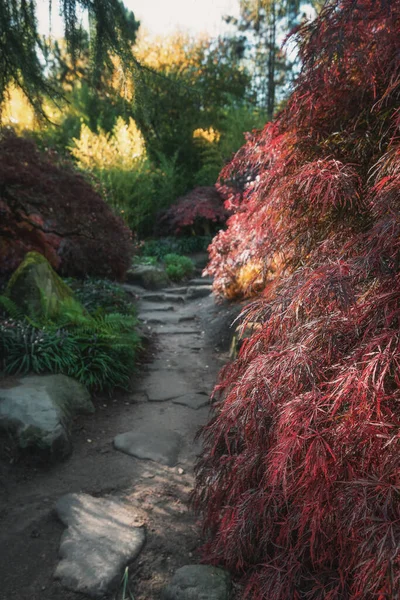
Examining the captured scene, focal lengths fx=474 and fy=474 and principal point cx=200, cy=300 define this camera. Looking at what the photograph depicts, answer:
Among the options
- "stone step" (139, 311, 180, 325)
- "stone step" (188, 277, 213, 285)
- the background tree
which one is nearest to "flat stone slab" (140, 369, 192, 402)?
"stone step" (139, 311, 180, 325)

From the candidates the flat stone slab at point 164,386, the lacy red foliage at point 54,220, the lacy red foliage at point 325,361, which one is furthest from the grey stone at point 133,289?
the lacy red foliage at point 325,361

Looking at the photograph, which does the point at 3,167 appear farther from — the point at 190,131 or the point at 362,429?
the point at 190,131

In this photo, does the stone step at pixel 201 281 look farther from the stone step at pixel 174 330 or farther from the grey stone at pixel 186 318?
the stone step at pixel 174 330

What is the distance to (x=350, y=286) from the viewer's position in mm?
1624

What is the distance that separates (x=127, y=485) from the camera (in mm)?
3018

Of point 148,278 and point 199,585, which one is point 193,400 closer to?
point 199,585

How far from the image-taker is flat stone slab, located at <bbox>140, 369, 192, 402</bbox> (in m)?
4.52

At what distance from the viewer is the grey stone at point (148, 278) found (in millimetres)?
9547

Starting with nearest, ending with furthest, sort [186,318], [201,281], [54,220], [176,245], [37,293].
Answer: [37,293] < [54,220] < [186,318] < [201,281] < [176,245]

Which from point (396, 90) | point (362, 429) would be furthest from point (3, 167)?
point (362, 429)

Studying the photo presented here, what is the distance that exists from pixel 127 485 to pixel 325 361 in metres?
1.86

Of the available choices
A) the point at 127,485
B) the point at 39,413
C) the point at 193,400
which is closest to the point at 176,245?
the point at 193,400

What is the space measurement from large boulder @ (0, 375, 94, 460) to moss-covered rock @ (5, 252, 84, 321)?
1.20 meters

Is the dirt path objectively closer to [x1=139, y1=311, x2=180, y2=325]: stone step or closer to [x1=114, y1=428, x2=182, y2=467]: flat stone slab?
[x1=114, y1=428, x2=182, y2=467]: flat stone slab
